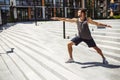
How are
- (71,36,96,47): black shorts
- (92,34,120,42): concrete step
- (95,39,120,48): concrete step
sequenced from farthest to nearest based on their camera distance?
(92,34,120,42): concrete step → (95,39,120,48): concrete step → (71,36,96,47): black shorts

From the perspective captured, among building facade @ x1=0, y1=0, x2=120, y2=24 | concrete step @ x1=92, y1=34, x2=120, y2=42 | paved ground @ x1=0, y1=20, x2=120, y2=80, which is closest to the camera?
paved ground @ x1=0, y1=20, x2=120, y2=80

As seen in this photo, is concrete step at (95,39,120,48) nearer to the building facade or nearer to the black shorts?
the black shorts

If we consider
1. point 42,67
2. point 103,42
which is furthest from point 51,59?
point 103,42

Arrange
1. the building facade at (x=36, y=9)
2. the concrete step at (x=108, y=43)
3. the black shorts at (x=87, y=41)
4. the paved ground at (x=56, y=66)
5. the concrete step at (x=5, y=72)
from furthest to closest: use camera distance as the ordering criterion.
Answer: the building facade at (x=36, y=9) → the concrete step at (x=5, y=72) → the concrete step at (x=108, y=43) → the black shorts at (x=87, y=41) → the paved ground at (x=56, y=66)

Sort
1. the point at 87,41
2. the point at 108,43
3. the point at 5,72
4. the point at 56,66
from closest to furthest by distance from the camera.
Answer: the point at 87,41, the point at 56,66, the point at 108,43, the point at 5,72

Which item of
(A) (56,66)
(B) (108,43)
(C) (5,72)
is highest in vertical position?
(B) (108,43)

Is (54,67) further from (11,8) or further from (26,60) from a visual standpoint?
(11,8)

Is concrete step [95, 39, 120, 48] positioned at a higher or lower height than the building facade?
lower

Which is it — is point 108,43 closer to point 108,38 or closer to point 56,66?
point 108,38

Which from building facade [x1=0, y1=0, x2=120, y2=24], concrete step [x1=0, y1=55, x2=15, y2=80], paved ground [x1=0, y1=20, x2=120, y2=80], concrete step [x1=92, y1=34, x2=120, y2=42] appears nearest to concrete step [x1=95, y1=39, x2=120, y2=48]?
concrete step [x1=92, y1=34, x2=120, y2=42]

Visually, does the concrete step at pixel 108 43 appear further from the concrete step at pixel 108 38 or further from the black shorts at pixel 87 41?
the black shorts at pixel 87 41

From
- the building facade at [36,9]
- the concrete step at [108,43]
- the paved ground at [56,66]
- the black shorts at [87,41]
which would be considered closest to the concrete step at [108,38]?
the concrete step at [108,43]

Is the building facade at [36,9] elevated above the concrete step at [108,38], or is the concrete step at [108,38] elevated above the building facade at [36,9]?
the building facade at [36,9]

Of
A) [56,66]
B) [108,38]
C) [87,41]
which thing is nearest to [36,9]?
[108,38]
